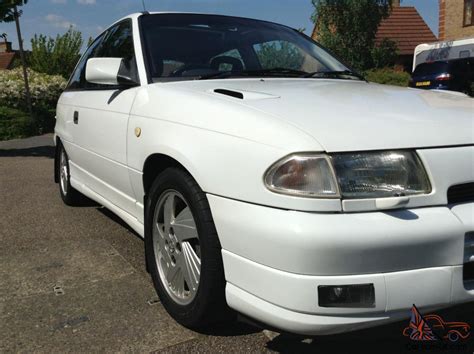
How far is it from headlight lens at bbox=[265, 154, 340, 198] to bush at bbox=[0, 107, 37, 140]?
13.2m

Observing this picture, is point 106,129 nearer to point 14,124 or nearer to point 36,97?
point 14,124

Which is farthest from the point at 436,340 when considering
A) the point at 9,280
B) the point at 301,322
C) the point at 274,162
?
the point at 9,280

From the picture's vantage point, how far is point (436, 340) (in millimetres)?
2139

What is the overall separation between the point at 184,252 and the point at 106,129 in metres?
1.29

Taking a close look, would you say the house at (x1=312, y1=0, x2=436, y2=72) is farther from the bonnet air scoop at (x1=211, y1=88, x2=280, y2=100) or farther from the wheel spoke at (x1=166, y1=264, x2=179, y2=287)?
the wheel spoke at (x1=166, y1=264, x2=179, y2=287)

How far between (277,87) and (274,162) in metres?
0.89

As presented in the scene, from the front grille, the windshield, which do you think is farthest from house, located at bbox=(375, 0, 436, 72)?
the front grille

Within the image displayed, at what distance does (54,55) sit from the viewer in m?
22.9

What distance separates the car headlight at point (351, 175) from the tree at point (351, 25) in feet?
69.6

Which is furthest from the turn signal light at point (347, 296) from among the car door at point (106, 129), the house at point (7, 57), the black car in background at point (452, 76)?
the house at point (7, 57)

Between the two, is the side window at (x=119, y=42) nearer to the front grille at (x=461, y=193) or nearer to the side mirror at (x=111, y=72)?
the side mirror at (x=111, y=72)

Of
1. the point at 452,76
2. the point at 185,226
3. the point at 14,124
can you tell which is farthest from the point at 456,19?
the point at 185,226

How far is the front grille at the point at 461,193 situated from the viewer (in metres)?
1.97

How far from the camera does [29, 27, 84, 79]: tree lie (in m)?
22.7
